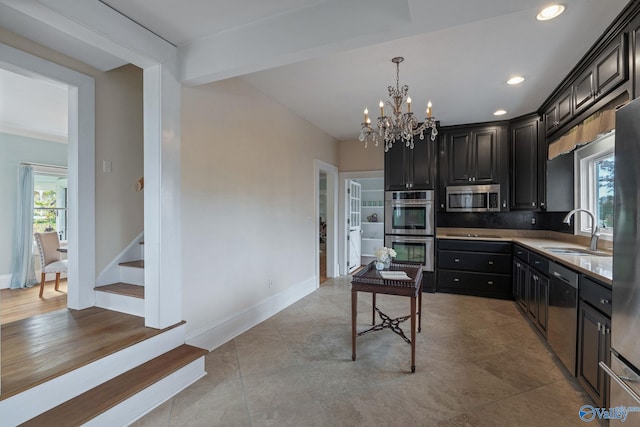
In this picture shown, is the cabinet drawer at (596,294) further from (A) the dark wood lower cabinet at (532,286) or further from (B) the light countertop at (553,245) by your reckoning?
(A) the dark wood lower cabinet at (532,286)

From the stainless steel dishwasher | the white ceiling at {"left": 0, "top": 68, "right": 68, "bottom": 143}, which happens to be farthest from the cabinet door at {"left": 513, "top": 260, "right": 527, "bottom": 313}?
the white ceiling at {"left": 0, "top": 68, "right": 68, "bottom": 143}

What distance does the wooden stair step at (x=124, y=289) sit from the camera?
2.60m

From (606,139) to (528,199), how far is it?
1.37 m

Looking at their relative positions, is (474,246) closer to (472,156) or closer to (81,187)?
(472,156)

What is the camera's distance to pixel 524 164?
13.7 ft

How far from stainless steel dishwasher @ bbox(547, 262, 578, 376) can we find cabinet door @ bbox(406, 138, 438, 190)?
2309 mm

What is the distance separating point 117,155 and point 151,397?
2260 mm

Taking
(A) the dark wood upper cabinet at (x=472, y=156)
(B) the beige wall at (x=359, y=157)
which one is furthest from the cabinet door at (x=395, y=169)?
(A) the dark wood upper cabinet at (x=472, y=156)

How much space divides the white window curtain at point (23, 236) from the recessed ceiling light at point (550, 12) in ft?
22.3

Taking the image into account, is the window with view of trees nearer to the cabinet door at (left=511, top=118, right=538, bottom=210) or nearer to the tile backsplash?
the tile backsplash

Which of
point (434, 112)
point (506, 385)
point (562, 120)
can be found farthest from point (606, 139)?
point (506, 385)

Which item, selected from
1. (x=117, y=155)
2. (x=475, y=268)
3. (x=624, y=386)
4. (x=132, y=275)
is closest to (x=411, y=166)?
(x=475, y=268)

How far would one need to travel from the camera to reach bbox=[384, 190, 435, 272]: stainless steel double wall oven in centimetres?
464

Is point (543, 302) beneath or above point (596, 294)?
beneath
